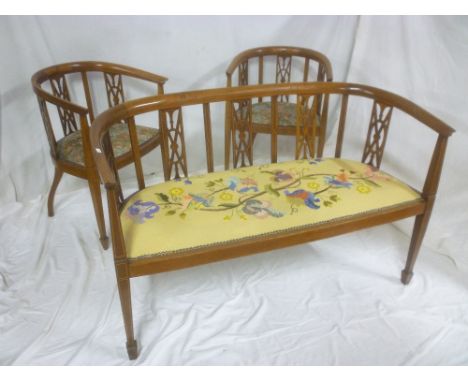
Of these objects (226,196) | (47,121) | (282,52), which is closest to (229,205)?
(226,196)

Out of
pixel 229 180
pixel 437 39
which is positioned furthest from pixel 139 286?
pixel 437 39

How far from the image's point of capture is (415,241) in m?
1.69

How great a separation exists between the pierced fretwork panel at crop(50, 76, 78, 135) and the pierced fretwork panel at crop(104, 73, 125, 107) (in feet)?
0.68

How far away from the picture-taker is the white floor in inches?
59.4

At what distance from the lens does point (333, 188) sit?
1610mm

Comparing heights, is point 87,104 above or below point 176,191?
above

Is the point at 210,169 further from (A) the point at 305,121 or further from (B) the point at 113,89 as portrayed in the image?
(B) the point at 113,89

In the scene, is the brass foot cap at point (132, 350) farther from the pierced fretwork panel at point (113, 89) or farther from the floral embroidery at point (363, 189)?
the pierced fretwork panel at point (113, 89)

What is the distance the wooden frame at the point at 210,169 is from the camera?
4.17 feet

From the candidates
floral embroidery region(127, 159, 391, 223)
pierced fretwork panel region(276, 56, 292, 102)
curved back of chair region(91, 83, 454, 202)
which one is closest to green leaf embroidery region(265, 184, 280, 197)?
floral embroidery region(127, 159, 391, 223)

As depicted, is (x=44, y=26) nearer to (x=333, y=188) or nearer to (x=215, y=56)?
(x=215, y=56)

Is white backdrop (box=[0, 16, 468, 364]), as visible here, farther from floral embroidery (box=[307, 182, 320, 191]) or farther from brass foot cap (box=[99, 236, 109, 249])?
floral embroidery (box=[307, 182, 320, 191])

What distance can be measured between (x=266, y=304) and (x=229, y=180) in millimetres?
549

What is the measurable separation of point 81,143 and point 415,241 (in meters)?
1.59
